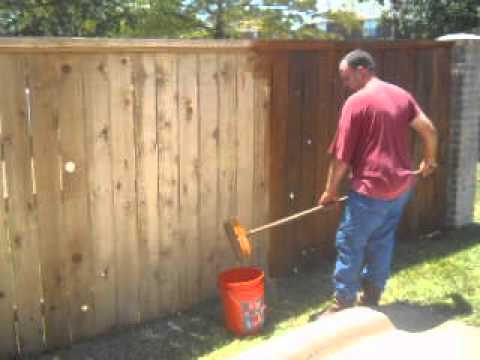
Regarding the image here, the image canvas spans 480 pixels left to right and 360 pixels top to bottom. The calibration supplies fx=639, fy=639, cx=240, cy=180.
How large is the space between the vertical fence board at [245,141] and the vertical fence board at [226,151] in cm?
5

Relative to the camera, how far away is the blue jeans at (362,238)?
179 inches

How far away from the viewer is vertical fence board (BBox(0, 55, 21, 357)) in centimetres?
389

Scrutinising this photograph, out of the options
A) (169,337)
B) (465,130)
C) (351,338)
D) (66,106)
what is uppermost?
(66,106)

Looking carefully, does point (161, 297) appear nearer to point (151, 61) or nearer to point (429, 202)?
point (151, 61)

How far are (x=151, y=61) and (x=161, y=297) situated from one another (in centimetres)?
179

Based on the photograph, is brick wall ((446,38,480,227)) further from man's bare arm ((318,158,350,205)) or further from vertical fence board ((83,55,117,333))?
vertical fence board ((83,55,117,333))

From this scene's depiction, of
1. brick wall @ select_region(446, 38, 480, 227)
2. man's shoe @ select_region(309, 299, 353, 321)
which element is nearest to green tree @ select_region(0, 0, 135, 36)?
brick wall @ select_region(446, 38, 480, 227)

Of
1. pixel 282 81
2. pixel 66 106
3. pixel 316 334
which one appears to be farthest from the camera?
pixel 282 81

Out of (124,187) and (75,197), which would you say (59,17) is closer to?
(124,187)

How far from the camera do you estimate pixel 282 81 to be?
17.7 feet

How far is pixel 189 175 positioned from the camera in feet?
16.1

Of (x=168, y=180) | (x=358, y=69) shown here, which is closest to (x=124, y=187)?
(x=168, y=180)

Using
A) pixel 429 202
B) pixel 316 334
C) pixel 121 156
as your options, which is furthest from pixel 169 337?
pixel 429 202

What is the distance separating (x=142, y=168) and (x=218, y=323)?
51.8 inches
